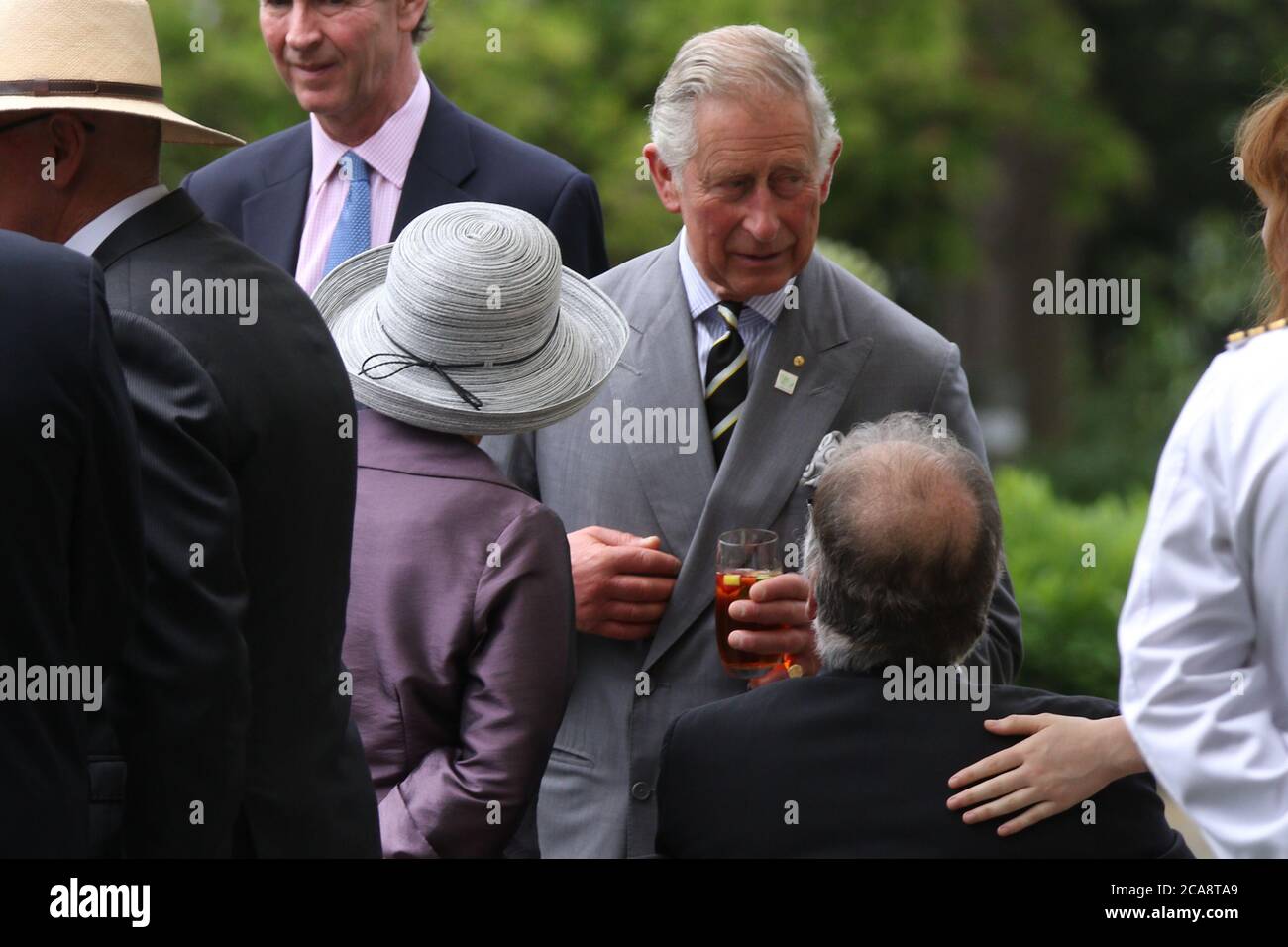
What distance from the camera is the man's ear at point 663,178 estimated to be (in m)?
3.76

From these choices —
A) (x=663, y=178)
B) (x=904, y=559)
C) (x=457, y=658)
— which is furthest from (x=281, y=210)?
(x=904, y=559)

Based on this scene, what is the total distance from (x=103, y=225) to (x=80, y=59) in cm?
29

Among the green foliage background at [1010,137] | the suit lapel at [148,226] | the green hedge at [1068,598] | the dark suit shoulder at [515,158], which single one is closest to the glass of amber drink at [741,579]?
the suit lapel at [148,226]

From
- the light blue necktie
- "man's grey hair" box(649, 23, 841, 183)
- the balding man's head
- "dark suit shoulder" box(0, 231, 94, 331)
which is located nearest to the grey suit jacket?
"man's grey hair" box(649, 23, 841, 183)

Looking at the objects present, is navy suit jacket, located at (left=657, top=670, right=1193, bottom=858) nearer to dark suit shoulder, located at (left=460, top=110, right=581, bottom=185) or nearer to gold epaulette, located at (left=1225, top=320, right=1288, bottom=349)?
gold epaulette, located at (left=1225, top=320, right=1288, bottom=349)

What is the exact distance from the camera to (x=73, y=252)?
246 cm

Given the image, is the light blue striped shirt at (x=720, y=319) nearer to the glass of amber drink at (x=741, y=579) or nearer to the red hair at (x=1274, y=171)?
the glass of amber drink at (x=741, y=579)

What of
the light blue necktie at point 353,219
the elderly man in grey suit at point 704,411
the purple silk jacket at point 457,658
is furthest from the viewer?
the light blue necktie at point 353,219

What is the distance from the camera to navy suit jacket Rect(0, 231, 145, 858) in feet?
7.88

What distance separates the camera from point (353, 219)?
4.50m

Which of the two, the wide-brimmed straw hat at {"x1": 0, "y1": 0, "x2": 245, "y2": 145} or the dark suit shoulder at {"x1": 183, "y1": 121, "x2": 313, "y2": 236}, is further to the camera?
the dark suit shoulder at {"x1": 183, "y1": 121, "x2": 313, "y2": 236}

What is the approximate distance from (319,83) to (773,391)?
5.05 ft

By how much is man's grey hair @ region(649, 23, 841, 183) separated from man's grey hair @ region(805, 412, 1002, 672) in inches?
39.8

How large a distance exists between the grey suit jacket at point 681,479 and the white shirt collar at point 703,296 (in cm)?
2
